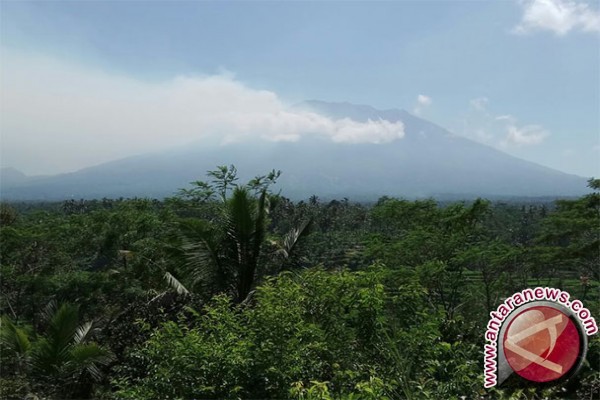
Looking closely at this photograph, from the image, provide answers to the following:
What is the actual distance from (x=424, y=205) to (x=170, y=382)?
9.77m

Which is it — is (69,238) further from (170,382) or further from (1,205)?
(170,382)

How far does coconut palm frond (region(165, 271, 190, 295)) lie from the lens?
6.43m

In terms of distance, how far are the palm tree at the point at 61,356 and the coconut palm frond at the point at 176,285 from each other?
1.25 metres

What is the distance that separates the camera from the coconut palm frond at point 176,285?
21.1 feet

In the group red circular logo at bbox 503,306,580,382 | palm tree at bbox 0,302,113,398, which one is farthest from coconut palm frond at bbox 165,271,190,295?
red circular logo at bbox 503,306,580,382

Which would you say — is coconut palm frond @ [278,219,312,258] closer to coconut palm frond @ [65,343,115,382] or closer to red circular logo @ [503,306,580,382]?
coconut palm frond @ [65,343,115,382]

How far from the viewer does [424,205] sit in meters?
11.8

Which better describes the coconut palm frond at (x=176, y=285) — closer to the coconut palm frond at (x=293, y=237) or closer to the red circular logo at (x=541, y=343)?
the coconut palm frond at (x=293, y=237)

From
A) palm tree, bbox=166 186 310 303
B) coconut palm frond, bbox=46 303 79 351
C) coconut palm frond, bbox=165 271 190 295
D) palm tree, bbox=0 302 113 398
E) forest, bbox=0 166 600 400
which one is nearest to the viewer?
forest, bbox=0 166 600 400

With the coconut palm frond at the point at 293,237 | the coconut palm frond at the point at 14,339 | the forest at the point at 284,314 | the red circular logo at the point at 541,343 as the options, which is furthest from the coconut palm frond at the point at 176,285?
the red circular logo at the point at 541,343

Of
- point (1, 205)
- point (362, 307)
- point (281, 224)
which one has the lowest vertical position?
point (281, 224)

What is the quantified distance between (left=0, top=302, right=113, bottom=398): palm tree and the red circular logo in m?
4.39

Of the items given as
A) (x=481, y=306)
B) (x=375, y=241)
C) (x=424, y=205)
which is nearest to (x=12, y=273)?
(x=375, y=241)

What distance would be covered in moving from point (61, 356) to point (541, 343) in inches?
205
